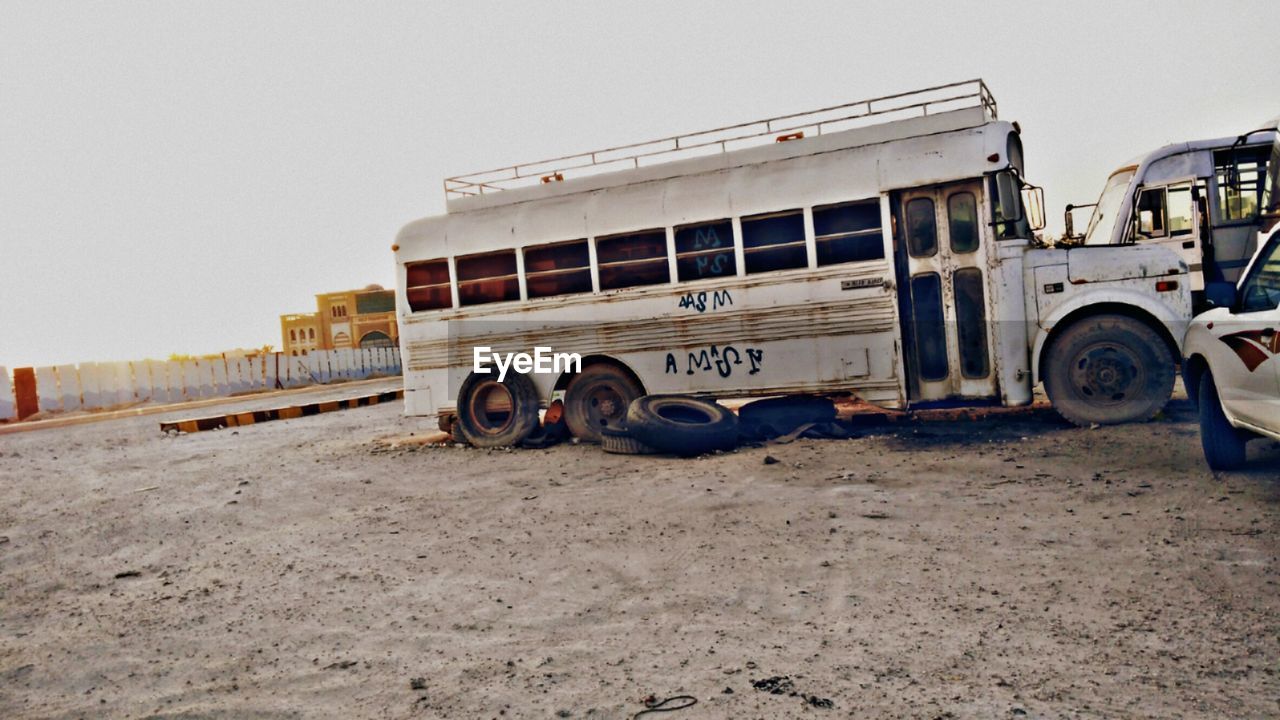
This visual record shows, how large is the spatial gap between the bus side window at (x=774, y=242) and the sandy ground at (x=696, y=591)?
241 centimetres

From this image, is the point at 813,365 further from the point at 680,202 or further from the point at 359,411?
the point at 359,411

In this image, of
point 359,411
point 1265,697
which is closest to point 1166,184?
point 1265,697

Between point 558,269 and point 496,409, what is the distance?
2.09 m

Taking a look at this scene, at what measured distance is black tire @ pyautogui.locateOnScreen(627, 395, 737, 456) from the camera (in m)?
9.32

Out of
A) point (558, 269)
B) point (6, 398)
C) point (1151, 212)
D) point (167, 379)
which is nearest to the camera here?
point (558, 269)

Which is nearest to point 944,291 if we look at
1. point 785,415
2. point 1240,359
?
point 785,415

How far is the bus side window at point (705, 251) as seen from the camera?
1012 cm

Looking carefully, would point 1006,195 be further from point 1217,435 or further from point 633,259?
point 633,259

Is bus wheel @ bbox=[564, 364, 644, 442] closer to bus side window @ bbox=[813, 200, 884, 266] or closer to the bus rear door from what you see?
bus side window @ bbox=[813, 200, 884, 266]

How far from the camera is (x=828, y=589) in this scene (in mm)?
4441

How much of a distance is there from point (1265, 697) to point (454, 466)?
327 inches

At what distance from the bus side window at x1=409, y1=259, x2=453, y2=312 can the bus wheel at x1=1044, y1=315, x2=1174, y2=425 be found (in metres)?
7.74

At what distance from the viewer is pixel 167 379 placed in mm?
26422

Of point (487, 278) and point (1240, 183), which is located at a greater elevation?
point (1240, 183)
